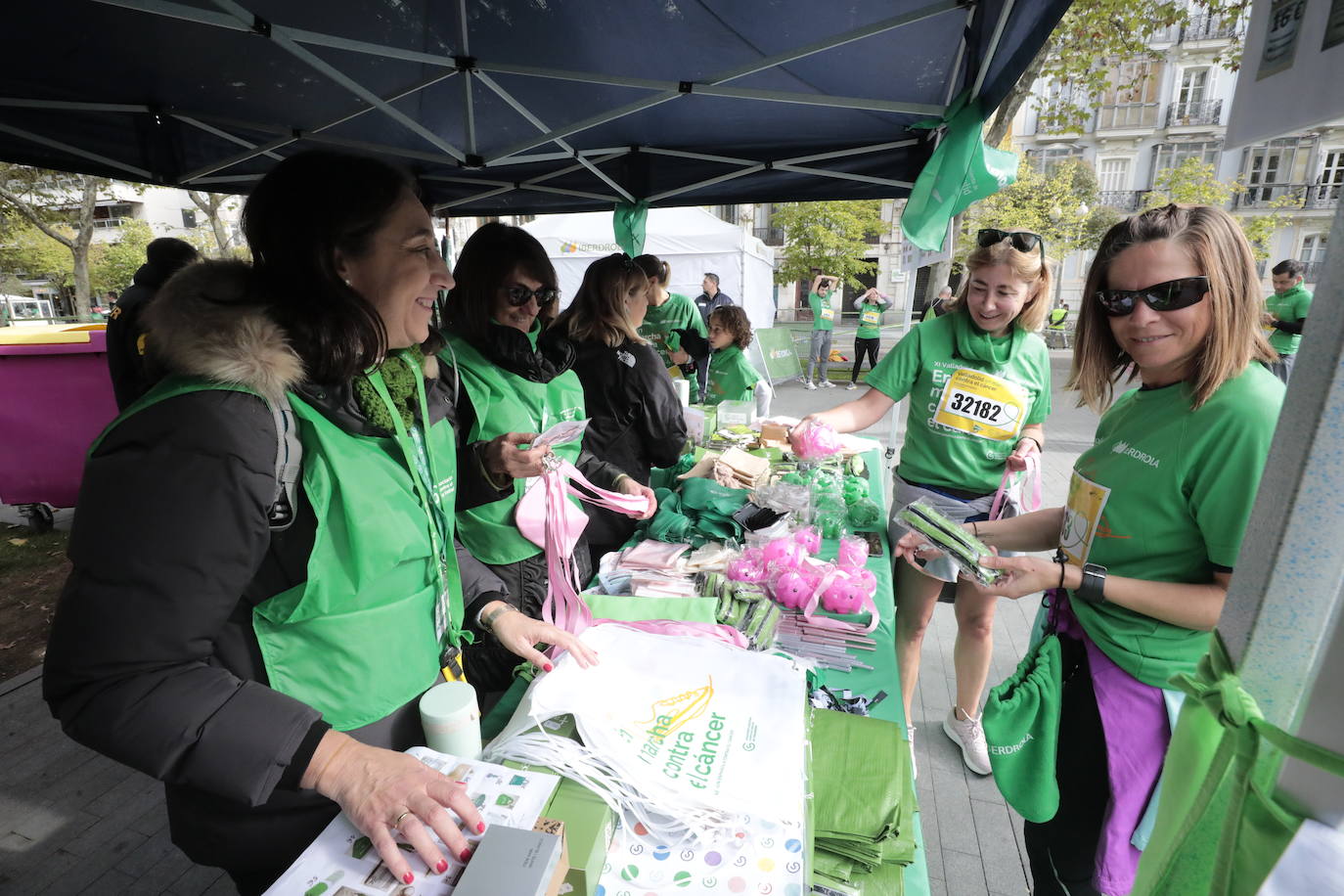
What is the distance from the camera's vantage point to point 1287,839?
48 centimetres

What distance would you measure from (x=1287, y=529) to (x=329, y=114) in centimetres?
443

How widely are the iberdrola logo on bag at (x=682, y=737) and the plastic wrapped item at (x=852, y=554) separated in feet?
3.85

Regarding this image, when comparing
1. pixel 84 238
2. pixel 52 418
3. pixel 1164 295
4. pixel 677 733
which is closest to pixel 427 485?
pixel 677 733

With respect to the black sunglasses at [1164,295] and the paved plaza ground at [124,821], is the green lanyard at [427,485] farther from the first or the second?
the paved plaza ground at [124,821]

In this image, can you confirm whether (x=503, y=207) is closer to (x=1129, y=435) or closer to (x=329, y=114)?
(x=329, y=114)

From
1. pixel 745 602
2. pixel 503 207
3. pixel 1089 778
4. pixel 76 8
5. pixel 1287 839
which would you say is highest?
pixel 76 8

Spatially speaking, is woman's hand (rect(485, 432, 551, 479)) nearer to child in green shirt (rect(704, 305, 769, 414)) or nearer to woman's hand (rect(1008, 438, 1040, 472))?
woman's hand (rect(1008, 438, 1040, 472))

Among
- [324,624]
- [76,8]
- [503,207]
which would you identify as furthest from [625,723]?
[503,207]

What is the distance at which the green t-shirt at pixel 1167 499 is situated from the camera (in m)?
1.30

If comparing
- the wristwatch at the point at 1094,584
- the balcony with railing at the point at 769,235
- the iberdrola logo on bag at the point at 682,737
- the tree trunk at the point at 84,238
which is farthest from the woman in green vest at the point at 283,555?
the balcony with railing at the point at 769,235

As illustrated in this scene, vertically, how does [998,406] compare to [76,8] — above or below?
below

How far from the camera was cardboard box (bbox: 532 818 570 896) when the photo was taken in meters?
0.79

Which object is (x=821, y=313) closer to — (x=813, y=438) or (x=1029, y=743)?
(x=813, y=438)

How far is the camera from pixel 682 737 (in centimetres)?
115
